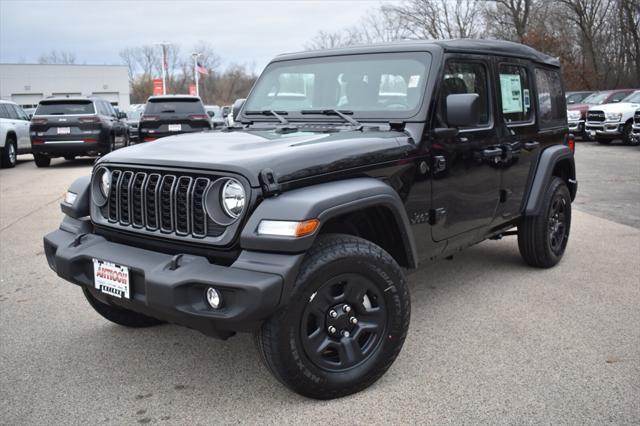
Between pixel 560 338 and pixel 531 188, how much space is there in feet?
5.17

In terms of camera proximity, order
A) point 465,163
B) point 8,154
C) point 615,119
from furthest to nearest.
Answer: point 615,119
point 8,154
point 465,163

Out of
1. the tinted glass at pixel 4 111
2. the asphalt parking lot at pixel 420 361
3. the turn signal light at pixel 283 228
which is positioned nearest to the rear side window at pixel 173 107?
the tinted glass at pixel 4 111

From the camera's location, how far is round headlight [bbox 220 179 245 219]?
110 inches

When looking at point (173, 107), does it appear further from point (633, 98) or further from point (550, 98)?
point (633, 98)

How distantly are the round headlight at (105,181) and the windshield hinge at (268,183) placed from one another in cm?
110

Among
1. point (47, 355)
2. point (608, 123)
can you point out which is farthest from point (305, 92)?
point (608, 123)

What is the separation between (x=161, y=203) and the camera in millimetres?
3023

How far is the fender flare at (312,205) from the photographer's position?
8.77ft

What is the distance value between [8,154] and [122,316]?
43.3 ft

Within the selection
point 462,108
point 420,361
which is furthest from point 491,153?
point 420,361

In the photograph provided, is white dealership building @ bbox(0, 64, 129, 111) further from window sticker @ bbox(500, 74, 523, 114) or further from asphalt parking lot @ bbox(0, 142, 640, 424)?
window sticker @ bbox(500, 74, 523, 114)

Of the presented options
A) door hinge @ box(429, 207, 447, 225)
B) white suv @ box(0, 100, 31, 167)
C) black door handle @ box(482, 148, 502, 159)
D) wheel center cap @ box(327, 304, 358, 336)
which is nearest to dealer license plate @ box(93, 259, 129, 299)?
wheel center cap @ box(327, 304, 358, 336)

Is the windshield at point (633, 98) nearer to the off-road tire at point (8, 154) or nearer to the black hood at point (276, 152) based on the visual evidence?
the black hood at point (276, 152)

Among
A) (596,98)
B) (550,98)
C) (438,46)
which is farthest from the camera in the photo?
(596,98)
